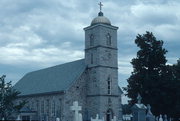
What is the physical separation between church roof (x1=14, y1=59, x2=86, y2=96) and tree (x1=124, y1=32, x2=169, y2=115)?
7650 mm

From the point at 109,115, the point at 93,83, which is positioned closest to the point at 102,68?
the point at 93,83

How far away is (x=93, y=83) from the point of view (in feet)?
158

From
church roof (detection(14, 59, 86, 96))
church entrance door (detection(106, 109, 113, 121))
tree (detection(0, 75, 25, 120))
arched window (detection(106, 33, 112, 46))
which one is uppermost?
arched window (detection(106, 33, 112, 46))

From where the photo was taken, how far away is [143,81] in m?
49.4

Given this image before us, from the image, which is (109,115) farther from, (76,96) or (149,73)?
(149,73)

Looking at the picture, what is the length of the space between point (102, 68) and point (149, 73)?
7.28 metres

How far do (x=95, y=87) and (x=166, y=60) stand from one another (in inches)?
451

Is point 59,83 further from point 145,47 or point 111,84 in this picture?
point 145,47

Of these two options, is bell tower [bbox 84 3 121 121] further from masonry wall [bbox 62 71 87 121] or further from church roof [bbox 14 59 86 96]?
church roof [bbox 14 59 86 96]

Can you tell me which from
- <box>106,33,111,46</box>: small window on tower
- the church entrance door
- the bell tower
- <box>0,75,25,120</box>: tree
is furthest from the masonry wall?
<box>0,75,25,120</box>: tree

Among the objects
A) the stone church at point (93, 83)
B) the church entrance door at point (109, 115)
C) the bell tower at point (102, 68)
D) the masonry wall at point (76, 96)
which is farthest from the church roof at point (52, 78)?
the church entrance door at point (109, 115)

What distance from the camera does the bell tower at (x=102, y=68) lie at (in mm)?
47281

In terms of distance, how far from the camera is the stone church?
155 feet

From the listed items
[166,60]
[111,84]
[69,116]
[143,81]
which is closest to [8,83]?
[69,116]
